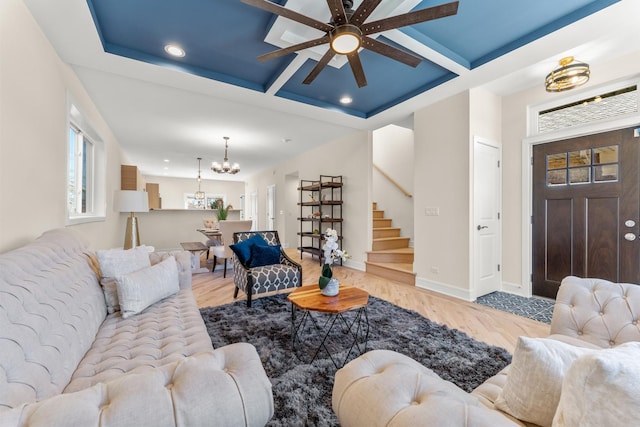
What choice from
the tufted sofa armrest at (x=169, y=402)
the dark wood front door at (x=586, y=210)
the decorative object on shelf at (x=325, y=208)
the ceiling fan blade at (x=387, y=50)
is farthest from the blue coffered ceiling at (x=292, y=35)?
the decorative object on shelf at (x=325, y=208)

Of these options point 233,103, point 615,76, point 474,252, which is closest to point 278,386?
point 474,252

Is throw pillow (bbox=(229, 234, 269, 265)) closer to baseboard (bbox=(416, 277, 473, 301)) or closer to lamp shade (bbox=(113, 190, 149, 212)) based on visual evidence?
lamp shade (bbox=(113, 190, 149, 212))

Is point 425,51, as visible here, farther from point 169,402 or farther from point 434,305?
point 169,402

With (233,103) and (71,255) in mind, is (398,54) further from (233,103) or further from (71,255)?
(71,255)

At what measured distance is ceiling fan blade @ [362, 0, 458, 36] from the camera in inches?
63.7

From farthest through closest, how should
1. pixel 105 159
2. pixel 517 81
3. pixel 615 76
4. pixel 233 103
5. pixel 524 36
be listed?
1. pixel 105 159
2. pixel 233 103
3. pixel 517 81
4. pixel 615 76
5. pixel 524 36

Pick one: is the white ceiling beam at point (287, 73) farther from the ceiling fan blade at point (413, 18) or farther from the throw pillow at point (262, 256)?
the throw pillow at point (262, 256)

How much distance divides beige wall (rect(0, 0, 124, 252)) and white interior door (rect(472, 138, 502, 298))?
4.29 meters

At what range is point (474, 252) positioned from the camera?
3299 millimetres

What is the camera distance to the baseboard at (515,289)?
11.1ft

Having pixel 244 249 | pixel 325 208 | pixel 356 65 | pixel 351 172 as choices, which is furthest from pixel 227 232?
pixel 356 65

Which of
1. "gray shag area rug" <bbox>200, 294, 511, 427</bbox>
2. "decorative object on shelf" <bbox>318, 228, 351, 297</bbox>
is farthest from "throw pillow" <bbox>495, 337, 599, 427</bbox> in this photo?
→ "decorative object on shelf" <bbox>318, 228, 351, 297</bbox>

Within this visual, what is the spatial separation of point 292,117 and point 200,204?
8415 mm

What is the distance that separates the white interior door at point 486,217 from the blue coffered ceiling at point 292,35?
1.17 meters
